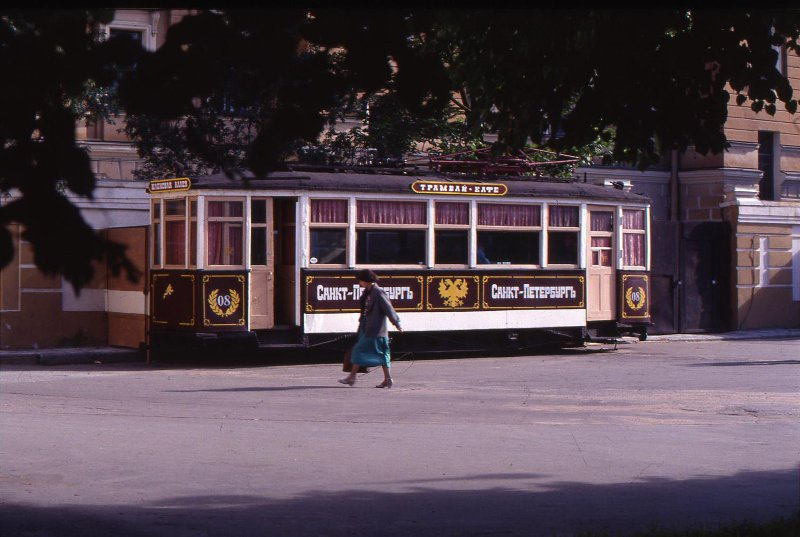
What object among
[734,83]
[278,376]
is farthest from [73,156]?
[278,376]

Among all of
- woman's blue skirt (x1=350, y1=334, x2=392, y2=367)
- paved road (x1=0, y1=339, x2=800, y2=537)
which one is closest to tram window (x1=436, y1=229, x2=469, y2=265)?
paved road (x1=0, y1=339, x2=800, y2=537)

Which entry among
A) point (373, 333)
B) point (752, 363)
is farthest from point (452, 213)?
point (752, 363)

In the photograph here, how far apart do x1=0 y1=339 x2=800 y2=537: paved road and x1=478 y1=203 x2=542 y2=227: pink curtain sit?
4.28 m

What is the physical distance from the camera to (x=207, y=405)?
1400cm

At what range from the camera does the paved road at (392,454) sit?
7.79m

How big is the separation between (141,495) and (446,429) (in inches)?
169

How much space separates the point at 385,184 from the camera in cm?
2058

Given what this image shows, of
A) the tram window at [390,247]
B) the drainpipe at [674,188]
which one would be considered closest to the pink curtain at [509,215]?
the tram window at [390,247]

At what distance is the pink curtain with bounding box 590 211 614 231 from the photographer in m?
23.2

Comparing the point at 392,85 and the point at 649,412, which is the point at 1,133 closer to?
the point at 392,85

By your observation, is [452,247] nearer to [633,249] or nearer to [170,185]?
[633,249]

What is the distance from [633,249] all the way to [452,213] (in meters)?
4.69

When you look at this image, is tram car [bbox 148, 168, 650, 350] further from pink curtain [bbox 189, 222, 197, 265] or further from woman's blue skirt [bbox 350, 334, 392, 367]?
woman's blue skirt [bbox 350, 334, 392, 367]

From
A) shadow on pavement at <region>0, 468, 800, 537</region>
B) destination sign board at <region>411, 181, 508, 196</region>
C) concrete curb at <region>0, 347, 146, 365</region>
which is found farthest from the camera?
destination sign board at <region>411, 181, 508, 196</region>
